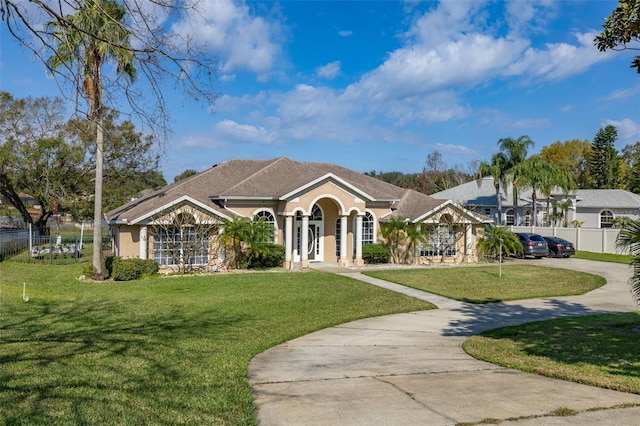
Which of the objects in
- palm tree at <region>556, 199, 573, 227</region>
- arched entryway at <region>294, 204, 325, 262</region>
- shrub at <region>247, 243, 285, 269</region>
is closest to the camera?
shrub at <region>247, 243, 285, 269</region>

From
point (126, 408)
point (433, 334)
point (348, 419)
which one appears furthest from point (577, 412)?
point (433, 334)

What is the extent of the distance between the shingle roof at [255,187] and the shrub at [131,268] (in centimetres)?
190

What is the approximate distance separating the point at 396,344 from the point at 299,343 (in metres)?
1.98

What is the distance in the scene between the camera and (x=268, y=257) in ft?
85.6

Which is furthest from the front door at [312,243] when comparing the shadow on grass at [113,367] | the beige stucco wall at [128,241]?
the shadow on grass at [113,367]

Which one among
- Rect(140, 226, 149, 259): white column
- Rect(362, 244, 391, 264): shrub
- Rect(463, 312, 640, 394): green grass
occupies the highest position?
Rect(140, 226, 149, 259): white column

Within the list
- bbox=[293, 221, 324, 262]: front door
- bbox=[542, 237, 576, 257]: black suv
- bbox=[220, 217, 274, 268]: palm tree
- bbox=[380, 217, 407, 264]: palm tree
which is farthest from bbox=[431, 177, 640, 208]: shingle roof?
bbox=[220, 217, 274, 268]: palm tree

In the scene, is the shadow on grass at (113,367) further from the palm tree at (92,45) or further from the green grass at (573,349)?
the green grass at (573,349)

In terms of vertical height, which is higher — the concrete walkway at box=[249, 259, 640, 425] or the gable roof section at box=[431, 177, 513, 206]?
the gable roof section at box=[431, 177, 513, 206]

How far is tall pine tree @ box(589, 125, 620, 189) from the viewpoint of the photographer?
6862 cm

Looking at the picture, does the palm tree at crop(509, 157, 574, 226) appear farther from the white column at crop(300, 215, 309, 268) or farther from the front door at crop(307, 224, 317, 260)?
the white column at crop(300, 215, 309, 268)

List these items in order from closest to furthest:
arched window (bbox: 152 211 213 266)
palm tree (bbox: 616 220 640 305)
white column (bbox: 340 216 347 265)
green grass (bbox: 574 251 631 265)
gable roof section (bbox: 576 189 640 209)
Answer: palm tree (bbox: 616 220 640 305) → arched window (bbox: 152 211 213 266) → white column (bbox: 340 216 347 265) → green grass (bbox: 574 251 631 265) → gable roof section (bbox: 576 189 640 209)

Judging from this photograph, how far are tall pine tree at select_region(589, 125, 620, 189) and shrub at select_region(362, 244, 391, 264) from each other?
52.6m

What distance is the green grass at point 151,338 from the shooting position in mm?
6004
